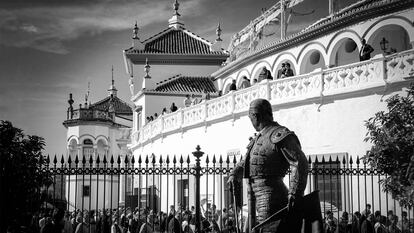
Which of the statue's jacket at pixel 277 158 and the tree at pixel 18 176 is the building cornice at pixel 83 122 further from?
the statue's jacket at pixel 277 158

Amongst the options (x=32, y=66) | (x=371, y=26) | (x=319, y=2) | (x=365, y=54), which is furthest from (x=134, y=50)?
(x=365, y=54)

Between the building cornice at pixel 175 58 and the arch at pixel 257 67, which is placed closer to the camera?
the arch at pixel 257 67

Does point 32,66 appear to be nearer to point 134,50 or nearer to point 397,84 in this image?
point 134,50

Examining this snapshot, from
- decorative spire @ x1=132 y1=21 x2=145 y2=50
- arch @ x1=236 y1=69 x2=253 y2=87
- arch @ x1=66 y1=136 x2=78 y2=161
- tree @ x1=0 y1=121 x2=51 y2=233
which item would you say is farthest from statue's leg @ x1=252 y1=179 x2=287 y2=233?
arch @ x1=66 y1=136 x2=78 y2=161

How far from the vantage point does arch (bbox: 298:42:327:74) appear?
24562 mm

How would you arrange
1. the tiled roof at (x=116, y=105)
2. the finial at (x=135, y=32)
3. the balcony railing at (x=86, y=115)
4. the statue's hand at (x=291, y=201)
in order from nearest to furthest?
the statue's hand at (x=291, y=201), the finial at (x=135, y=32), the balcony railing at (x=86, y=115), the tiled roof at (x=116, y=105)

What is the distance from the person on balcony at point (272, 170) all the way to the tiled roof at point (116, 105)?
5050cm

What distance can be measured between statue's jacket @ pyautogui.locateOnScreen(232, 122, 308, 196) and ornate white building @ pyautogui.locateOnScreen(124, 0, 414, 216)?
5.53 m

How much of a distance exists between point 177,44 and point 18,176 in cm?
3328

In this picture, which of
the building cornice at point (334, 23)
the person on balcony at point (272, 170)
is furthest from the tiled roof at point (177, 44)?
the person on balcony at point (272, 170)

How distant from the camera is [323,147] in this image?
747 inches

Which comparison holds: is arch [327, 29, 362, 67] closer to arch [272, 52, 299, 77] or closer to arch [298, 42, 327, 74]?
arch [298, 42, 327, 74]

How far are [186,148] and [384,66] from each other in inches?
432

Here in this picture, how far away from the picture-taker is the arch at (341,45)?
22.7 m
